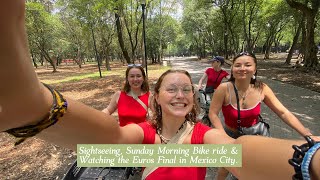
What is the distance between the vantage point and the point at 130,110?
144 inches

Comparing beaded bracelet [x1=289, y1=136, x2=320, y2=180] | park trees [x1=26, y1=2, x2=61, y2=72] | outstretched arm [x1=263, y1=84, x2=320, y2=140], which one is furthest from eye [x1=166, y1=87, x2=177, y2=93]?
park trees [x1=26, y1=2, x2=61, y2=72]

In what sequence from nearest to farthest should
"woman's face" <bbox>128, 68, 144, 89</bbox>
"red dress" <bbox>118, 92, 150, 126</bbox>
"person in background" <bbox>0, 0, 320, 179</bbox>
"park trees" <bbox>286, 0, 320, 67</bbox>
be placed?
"person in background" <bbox>0, 0, 320, 179</bbox> → "red dress" <bbox>118, 92, 150, 126</bbox> → "woman's face" <bbox>128, 68, 144, 89</bbox> → "park trees" <bbox>286, 0, 320, 67</bbox>

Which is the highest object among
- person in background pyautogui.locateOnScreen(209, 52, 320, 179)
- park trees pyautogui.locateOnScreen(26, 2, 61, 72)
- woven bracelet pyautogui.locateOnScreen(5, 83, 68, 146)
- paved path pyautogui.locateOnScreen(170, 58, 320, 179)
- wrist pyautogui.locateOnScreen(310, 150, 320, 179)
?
park trees pyautogui.locateOnScreen(26, 2, 61, 72)

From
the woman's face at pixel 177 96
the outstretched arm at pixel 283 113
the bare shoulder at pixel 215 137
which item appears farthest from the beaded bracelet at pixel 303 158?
the outstretched arm at pixel 283 113

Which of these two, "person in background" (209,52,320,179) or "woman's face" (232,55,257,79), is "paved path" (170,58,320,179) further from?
"woman's face" (232,55,257,79)

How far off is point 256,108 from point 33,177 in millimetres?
3787

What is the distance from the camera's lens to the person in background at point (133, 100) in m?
3.62

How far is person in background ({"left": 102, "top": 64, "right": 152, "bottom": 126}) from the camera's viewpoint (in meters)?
3.62

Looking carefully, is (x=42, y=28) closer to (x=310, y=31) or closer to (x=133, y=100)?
(x=310, y=31)

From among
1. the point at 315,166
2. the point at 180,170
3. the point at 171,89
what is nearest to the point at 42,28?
the point at 171,89

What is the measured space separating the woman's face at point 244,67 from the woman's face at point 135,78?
1449mm

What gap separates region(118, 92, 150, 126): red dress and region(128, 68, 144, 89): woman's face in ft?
0.60

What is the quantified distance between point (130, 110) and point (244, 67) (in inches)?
64.1

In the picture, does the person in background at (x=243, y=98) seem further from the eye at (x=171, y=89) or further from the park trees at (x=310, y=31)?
the park trees at (x=310, y=31)
